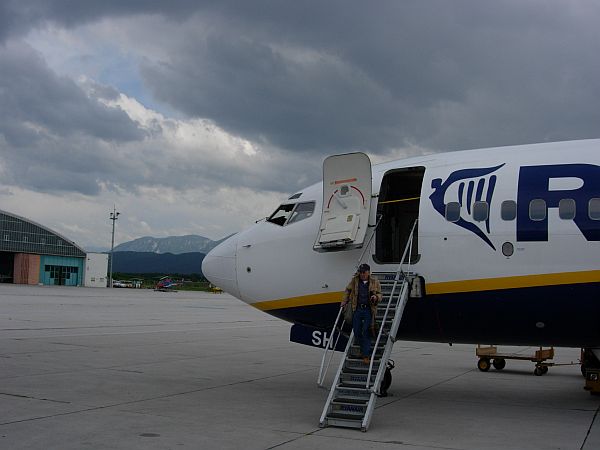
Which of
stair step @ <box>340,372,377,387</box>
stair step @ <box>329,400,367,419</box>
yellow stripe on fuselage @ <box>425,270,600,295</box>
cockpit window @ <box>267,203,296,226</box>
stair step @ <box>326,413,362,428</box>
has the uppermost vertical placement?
cockpit window @ <box>267,203,296,226</box>

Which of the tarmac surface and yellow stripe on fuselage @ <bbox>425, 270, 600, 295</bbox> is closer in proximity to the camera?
the tarmac surface

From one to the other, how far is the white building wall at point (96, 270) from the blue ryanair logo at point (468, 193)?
354 feet

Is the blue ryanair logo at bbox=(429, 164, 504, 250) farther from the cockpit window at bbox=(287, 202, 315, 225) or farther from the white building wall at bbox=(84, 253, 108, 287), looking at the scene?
the white building wall at bbox=(84, 253, 108, 287)

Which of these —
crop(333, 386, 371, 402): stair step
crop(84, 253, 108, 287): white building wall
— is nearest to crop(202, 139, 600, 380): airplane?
crop(333, 386, 371, 402): stair step

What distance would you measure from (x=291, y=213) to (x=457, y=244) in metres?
4.05

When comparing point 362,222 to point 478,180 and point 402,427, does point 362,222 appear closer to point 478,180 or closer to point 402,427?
point 478,180

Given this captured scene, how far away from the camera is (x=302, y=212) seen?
1472 cm

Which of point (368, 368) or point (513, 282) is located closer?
point (368, 368)

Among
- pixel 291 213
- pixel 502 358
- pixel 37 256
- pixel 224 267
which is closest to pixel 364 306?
pixel 291 213

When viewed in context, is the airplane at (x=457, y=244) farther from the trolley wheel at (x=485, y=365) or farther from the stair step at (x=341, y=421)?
the trolley wheel at (x=485, y=365)

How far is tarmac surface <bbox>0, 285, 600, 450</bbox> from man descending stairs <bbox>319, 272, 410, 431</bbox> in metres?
0.35

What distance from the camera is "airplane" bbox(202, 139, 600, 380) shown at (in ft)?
39.2

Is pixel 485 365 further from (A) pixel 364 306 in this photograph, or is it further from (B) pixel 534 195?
(A) pixel 364 306

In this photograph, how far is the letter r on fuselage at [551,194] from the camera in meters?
11.8
